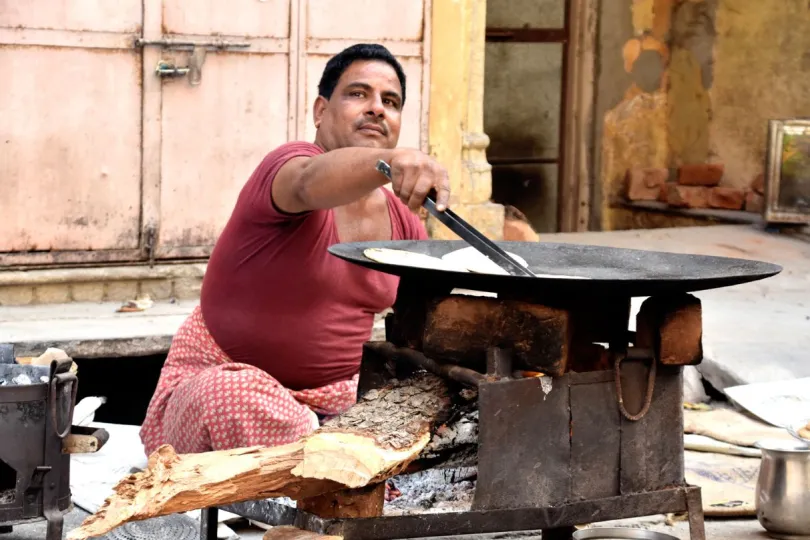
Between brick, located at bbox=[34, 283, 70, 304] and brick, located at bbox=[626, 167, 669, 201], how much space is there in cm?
427

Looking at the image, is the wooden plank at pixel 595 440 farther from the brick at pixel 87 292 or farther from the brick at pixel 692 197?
the brick at pixel 692 197

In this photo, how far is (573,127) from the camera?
8836mm

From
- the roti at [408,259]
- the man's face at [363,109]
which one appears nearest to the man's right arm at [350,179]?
the roti at [408,259]

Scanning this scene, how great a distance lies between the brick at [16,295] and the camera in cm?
551

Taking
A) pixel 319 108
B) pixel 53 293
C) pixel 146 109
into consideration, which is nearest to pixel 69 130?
pixel 146 109

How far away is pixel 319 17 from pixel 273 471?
144 inches

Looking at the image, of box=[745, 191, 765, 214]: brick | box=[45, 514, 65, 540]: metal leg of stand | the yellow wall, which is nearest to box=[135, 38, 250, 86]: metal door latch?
box=[45, 514, 65, 540]: metal leg of stand

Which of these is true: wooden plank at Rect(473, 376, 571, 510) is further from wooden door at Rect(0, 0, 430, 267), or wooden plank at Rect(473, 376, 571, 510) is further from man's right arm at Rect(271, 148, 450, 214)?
wooden door at Rect(0, 0, 430, 267)

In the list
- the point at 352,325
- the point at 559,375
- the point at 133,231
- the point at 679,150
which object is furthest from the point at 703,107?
the point at 559,375

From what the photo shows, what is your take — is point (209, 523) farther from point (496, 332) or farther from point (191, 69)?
point (191, 69)

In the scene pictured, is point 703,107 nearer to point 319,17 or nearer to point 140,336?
point 319,17

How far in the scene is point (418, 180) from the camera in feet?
8.61

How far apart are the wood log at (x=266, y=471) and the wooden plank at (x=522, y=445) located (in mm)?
146

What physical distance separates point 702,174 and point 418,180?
623 centimetres
